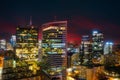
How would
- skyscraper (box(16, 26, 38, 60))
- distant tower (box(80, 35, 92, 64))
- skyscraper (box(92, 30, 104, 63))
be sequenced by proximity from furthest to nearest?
skyscraper (box(92, 30, 104, 63)) < distant tower (box(80, 35, 92, 64)) < skyscraper (box(16, 26, 38, 60))

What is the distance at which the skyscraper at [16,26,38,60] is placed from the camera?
4828cm

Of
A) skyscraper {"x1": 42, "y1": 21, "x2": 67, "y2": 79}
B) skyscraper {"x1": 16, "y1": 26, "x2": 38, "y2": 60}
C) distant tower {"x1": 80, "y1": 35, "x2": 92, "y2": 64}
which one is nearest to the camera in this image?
skyscraper {"x1": 42, "y1": 21, "x2": 67, "y2": 79}

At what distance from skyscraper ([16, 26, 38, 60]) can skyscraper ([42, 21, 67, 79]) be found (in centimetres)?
393

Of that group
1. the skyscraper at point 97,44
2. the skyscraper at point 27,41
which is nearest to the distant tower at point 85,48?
the skyscraper at point 97,44

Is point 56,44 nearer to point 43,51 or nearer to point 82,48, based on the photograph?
point 43,51

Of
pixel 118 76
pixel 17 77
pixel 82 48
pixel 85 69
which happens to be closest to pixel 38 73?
pixel 17 77

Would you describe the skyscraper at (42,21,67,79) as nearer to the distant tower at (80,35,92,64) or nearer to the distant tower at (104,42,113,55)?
the distant tower at (80,35,92,64)

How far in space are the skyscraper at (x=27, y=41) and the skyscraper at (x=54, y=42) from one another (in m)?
3.93

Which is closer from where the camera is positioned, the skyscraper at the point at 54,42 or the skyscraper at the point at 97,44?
the skyscraper at the point at 54,42

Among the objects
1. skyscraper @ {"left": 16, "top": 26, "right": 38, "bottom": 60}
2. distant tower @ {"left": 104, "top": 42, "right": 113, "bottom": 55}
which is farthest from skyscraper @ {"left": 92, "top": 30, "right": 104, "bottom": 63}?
skyscraper @ {"left": 16, "top": 26, "right": 38, "bottom": 60}

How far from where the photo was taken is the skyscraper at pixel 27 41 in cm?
4828

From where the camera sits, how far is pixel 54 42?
144 feet

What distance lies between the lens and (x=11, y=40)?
54156 mm

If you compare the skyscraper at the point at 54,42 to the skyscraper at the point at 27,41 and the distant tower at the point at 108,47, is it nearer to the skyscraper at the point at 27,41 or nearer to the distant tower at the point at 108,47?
the skyscraper at the point at 27,41
